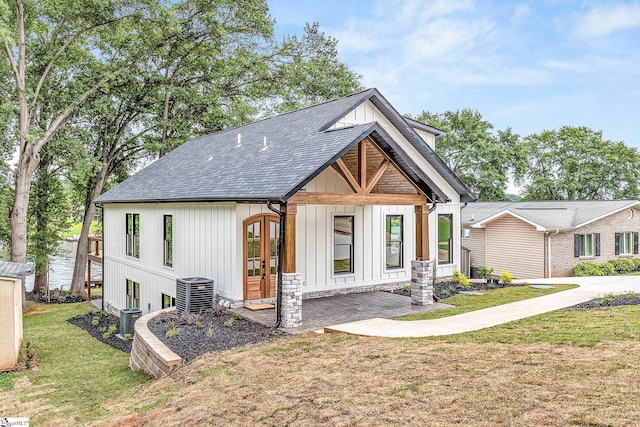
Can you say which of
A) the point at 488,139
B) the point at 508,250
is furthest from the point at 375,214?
the point at 488,139

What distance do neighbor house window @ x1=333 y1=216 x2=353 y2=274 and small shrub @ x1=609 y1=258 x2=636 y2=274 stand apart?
14.8 m

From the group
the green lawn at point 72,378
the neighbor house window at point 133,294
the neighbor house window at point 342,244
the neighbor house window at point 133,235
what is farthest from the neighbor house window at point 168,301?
the neighbor house window at point 342,244

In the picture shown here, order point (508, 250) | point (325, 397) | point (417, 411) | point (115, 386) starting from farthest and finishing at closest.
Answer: point (508, 250), point (115, 386), point (325, 397), point (417, 411)

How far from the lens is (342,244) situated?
41.0 ft

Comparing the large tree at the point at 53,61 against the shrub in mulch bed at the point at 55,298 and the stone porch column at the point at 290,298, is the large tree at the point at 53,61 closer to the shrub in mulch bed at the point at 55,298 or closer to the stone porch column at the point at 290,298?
the shrub in mulch bed at the point at 55,298

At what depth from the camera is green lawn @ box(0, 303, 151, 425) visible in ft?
21.8

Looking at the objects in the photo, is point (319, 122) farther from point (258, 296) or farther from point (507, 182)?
point (507, 182)

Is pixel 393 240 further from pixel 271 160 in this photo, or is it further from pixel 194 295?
pixel 194 295

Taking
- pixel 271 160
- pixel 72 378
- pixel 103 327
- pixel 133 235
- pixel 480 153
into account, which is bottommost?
pixel 103 327

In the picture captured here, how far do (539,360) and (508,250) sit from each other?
55.0 feet

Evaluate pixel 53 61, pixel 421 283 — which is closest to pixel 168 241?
pixel 421 283

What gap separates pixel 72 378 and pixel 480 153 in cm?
2867

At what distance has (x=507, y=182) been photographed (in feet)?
107

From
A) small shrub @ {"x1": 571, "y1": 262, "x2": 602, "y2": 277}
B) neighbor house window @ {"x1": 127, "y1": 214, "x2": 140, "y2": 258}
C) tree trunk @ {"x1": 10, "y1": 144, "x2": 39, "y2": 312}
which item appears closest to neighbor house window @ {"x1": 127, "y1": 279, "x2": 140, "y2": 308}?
neighbor house window @ {"x1": 127, "y1": 214, "x2": 140, "y2": 258}
